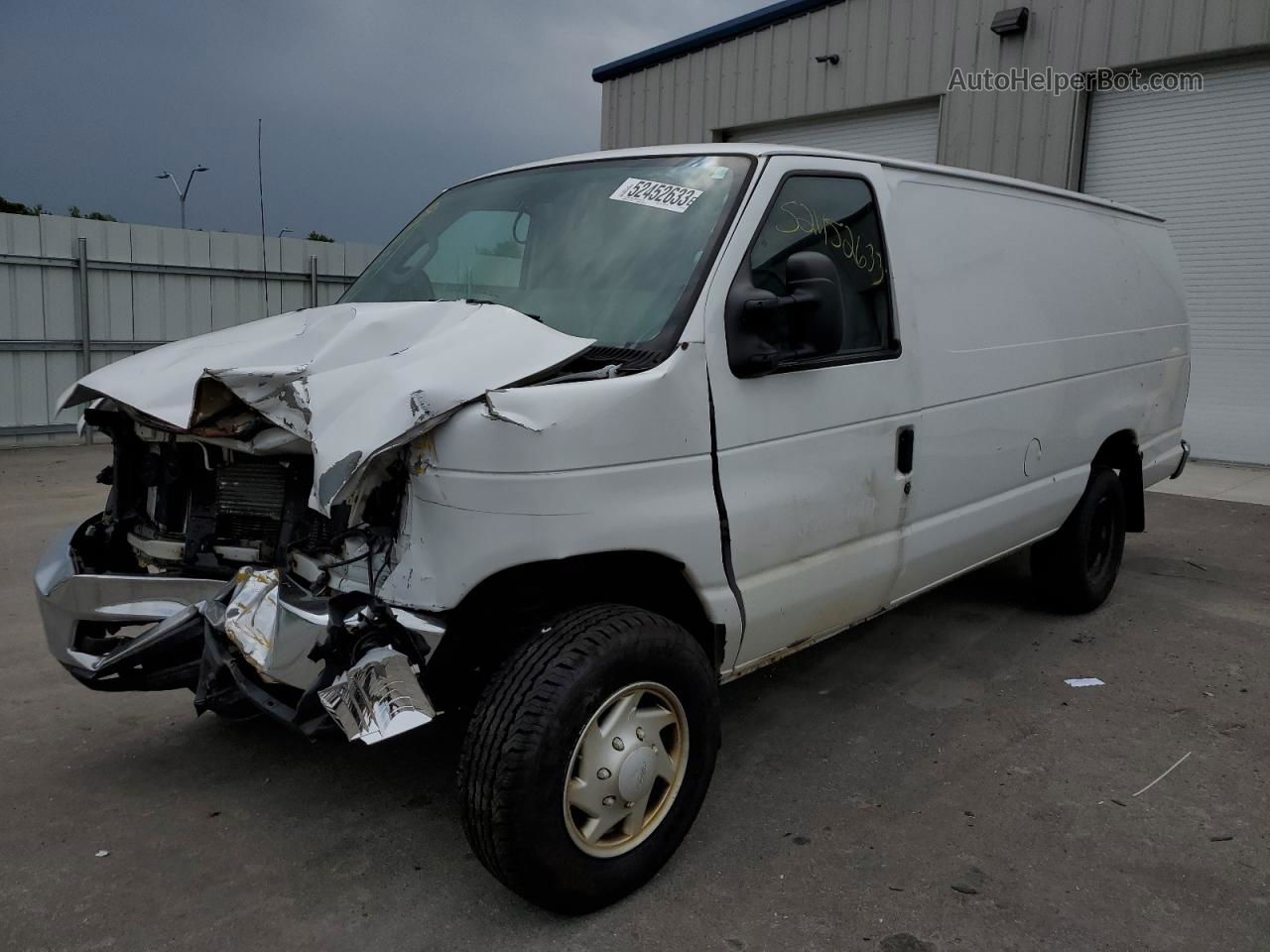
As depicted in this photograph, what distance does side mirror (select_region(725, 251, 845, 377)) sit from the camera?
3051 millimetres

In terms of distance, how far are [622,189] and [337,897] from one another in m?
2.36

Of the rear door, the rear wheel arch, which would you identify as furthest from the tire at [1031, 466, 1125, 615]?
the rear door

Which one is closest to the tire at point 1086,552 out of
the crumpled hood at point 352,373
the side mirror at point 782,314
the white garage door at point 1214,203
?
the side mirror at point 782,314

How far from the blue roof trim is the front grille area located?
1195 cm

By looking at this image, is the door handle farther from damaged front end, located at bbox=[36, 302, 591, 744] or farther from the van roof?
damaged front end, located at bbox=[36, 302, 591, 744]

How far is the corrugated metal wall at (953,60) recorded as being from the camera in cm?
1030

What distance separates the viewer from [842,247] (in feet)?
11.8

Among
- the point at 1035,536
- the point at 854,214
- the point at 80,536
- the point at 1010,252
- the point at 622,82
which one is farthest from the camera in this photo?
the point at 622,82

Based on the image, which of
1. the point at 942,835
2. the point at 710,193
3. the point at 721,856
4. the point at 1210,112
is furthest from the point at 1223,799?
the point at 1210,112

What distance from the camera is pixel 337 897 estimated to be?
9.52 ft

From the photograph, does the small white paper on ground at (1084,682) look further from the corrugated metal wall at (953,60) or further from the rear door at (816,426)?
the corrugated metal wall at (953,60)

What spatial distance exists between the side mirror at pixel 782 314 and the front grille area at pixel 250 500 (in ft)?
4.55

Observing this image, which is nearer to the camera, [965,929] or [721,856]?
[965,929]

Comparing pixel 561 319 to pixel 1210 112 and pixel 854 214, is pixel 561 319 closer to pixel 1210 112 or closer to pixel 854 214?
pixel 854 214
